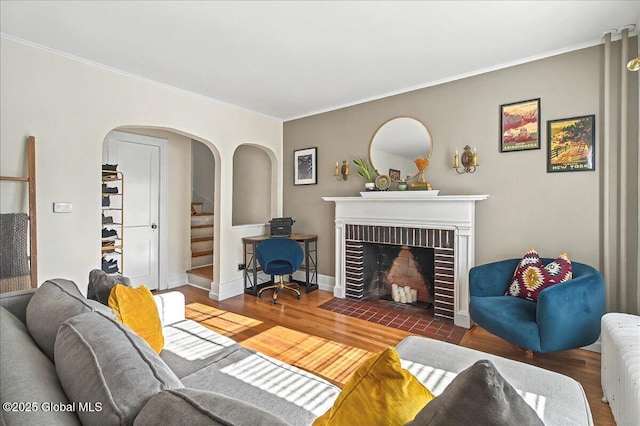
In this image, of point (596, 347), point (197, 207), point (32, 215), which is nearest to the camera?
point (32, 215)

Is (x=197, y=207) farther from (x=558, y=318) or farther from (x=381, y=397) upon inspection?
(x=381, y=397)

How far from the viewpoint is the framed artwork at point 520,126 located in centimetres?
299

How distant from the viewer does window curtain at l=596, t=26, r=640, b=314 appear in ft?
8.38

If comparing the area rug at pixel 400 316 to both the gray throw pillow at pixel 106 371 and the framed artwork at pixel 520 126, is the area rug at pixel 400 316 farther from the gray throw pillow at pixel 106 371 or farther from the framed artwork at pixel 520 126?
the gray throw pillow at pixel 106 371

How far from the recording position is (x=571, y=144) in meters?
2.81

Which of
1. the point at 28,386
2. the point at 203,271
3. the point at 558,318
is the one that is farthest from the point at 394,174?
the point at 28,386

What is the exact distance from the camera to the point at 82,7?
2223 millimetres

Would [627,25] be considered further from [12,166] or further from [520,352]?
[12,166]

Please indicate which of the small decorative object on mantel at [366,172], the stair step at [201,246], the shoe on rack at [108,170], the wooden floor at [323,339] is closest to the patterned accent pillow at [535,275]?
the wooden floor at [323,339]

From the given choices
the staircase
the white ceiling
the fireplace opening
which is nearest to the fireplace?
the fireplace opening

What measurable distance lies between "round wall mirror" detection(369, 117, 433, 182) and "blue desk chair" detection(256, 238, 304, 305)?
4.93 feet

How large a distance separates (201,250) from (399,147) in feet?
12.1

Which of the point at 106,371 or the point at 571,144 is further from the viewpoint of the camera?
the point at 571,144

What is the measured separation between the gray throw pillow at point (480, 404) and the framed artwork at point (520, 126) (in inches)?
122
